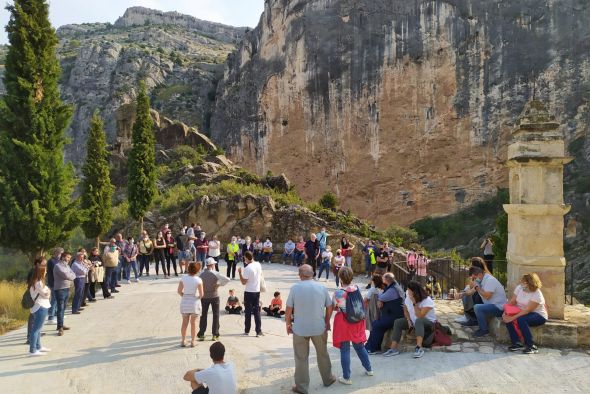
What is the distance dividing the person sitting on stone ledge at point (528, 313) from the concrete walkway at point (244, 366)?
21cm

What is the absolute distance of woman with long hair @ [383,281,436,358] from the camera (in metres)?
7.42

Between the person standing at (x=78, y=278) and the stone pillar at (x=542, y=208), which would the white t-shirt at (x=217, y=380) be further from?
the person standing at (x=78, y=278)

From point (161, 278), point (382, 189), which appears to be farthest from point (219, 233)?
point (382, 189)

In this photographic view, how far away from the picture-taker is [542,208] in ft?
26.2

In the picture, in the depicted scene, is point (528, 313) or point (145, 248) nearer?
point (528, 313)

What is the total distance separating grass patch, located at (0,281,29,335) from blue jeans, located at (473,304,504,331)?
8630 millimetres

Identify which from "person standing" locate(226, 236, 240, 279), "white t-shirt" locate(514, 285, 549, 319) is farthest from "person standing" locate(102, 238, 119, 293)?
"white t-shirt" locate(514, 285, 549, 319)

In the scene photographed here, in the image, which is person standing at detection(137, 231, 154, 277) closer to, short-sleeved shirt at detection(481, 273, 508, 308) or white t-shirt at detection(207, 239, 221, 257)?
white t-shirt at detection(207, 239, 221, 257)

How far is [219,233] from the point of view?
2159cm

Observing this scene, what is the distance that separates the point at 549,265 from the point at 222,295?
7.58 metres

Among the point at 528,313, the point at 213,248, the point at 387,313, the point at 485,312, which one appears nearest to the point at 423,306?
the point at 387,313

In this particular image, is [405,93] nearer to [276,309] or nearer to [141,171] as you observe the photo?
[141,171]

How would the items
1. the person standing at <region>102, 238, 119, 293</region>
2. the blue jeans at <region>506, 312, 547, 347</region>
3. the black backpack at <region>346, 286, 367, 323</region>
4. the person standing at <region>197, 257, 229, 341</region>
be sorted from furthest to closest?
the person standing at <region>102, 238, 119, 293</region> → the person standing at <region>197, 257, 229, 341</region> → the blue jeans at <region>506, 312, 547, 347</region> → the black backpack at <region>346, 286, 367, 323</region>

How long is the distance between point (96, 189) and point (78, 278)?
1016 cm
